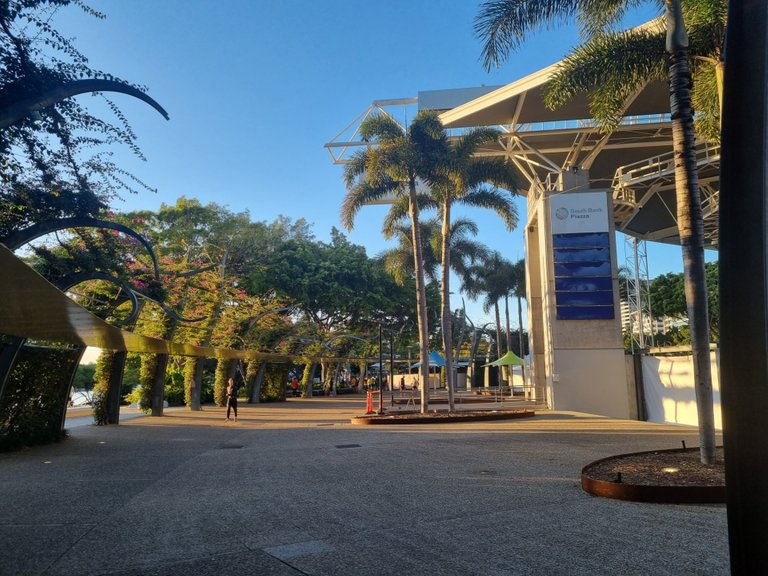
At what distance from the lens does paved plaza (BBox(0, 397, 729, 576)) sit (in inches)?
193

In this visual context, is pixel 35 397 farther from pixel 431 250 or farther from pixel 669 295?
pixel 669 295

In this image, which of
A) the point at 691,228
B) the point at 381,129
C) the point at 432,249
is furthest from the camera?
the point at 432,249

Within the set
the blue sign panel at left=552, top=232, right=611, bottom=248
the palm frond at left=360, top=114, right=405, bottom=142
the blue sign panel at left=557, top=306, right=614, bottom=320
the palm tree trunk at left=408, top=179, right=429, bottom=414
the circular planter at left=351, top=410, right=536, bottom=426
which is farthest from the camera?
the blue sign panel at left=552, top=232, right=611, bottom=248

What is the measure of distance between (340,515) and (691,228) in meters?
7.12

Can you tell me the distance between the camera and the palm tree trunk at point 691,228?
9.02m

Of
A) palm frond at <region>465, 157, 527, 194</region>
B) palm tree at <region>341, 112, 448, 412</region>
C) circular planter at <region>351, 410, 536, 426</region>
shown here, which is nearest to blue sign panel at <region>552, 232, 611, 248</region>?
palm frond at <region>465, 157, 527, 194</region>

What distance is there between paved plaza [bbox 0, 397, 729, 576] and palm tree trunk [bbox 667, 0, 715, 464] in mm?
2229

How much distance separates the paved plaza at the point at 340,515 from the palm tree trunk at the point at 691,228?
223 centimetres

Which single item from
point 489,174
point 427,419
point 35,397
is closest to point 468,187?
point 489,174

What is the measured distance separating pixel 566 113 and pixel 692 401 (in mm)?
13883

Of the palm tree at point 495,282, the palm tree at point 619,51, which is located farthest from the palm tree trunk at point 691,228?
the palm tree at point 495,282

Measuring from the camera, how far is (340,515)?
261 inches

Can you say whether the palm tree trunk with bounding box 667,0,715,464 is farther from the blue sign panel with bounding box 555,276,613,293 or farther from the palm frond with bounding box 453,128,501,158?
the blue sign panel with bounding box 555,276,613,293

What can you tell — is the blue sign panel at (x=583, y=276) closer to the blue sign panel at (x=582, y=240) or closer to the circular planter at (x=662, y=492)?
the blue sign panel at (x=582, y=240)
